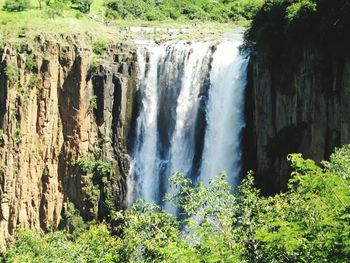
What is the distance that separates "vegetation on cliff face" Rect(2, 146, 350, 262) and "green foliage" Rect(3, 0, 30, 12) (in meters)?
25.1

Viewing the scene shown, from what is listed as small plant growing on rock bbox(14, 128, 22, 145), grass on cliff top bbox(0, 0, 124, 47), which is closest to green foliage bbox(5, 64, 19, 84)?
grass on cliff top bbox(0, 0, 124, 47)

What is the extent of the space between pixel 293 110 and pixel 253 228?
1464 centimetres

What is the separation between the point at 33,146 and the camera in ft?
114

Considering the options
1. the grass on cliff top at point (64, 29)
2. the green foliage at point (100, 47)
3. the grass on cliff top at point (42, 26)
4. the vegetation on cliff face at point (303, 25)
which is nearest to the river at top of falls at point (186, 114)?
the green foliage at point (100, 47)

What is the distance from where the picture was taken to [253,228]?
13867mm

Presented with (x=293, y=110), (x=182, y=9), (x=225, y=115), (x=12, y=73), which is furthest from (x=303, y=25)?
(x=182, y=9)

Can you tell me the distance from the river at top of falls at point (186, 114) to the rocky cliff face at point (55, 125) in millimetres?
1135

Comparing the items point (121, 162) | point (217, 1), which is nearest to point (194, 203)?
point (121, 162)

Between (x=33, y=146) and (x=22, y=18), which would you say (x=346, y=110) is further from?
(x=22, y=18)

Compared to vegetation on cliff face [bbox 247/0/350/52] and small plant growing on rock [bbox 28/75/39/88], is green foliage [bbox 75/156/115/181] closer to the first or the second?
small plant growing on rock [bbox 28/75/39/88]

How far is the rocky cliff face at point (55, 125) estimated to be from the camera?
3412 cm

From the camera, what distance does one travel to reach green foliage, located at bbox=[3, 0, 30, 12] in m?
40.0

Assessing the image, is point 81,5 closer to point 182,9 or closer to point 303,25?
point 182,9

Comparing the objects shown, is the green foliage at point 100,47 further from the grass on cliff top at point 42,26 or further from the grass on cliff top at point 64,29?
the grass on cliff top at point 42,26
